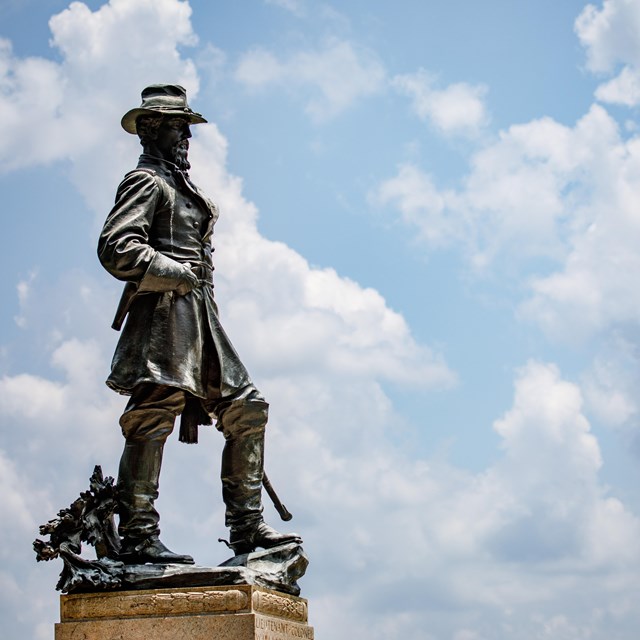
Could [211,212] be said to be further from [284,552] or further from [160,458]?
[284,552]

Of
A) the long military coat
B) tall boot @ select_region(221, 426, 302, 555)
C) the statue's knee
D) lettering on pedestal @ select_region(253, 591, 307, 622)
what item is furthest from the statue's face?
lettering on pedestal @ select_region(253, 591, 307, 622)

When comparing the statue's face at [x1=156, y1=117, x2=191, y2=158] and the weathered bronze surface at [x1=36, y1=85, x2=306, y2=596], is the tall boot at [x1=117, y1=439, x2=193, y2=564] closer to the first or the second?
the weathered bronze surface at [x1=36, y1=85, x2=306, y2=596]

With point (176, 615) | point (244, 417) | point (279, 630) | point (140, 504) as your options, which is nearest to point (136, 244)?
point (244, 417)

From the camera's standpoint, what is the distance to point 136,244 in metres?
11.4

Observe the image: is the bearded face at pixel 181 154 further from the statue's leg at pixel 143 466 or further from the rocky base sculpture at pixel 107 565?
the rocky base sculpture at pixel 107 565

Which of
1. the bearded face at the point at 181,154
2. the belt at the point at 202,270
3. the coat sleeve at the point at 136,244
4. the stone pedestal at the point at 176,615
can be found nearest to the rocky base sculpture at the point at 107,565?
the stone pedestal at the point at 176,615

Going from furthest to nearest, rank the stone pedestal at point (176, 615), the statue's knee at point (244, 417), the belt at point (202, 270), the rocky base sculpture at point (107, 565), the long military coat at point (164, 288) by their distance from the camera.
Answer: the belt at point (202, 270)
the statue's knee at point (244, 417)
the long military coat at point (164, 288)
the rocky base sculpture at point (107, 565)
the stone pedestal at point (176, 615)

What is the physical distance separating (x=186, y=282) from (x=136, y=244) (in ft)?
1.92

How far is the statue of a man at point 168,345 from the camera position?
1141 cm

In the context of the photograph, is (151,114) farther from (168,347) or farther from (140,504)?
(140,504)

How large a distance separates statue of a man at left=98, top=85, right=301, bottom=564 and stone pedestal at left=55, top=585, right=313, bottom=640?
1.75ft

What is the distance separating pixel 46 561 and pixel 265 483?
2419 millimetres

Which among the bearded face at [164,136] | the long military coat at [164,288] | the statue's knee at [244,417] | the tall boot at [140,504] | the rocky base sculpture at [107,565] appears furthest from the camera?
the bearded face at [164,136]

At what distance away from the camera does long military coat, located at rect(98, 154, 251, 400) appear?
11422mm
